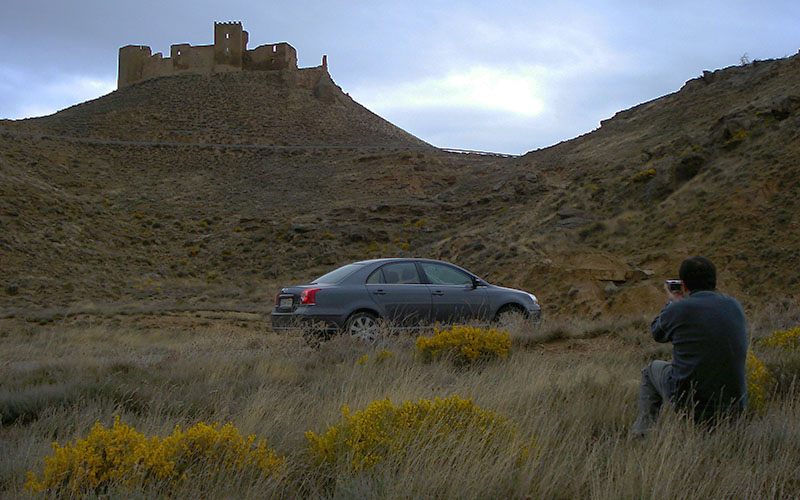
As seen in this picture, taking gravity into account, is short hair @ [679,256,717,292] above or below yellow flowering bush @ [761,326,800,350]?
above

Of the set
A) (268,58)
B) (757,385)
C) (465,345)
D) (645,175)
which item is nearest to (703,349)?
(757,385)

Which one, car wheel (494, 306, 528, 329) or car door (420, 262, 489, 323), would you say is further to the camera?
car wheel (494, 306, 528, 329)

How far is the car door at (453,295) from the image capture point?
33.1 feet

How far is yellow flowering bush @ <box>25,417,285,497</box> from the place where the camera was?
3254mm

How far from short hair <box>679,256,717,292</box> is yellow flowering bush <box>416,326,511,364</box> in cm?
318

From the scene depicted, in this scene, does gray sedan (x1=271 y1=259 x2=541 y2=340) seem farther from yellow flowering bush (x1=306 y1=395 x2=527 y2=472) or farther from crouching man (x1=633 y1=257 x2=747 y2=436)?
crouching man (x1=633 y1=257 x2=747 y2=436)

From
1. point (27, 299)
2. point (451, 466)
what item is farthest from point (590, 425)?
point (27, 299)

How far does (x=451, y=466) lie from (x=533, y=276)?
1591 cm

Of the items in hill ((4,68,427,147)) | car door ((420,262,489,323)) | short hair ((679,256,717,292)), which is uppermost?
hill ((4,68,427,147))

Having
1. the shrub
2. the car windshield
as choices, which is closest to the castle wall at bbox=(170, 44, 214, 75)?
the shrub

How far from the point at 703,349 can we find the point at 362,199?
3451cm

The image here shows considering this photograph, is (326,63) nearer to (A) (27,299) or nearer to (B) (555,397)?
(A) (27,299)

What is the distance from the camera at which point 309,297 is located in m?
9.28

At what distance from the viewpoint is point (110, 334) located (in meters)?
13.6
